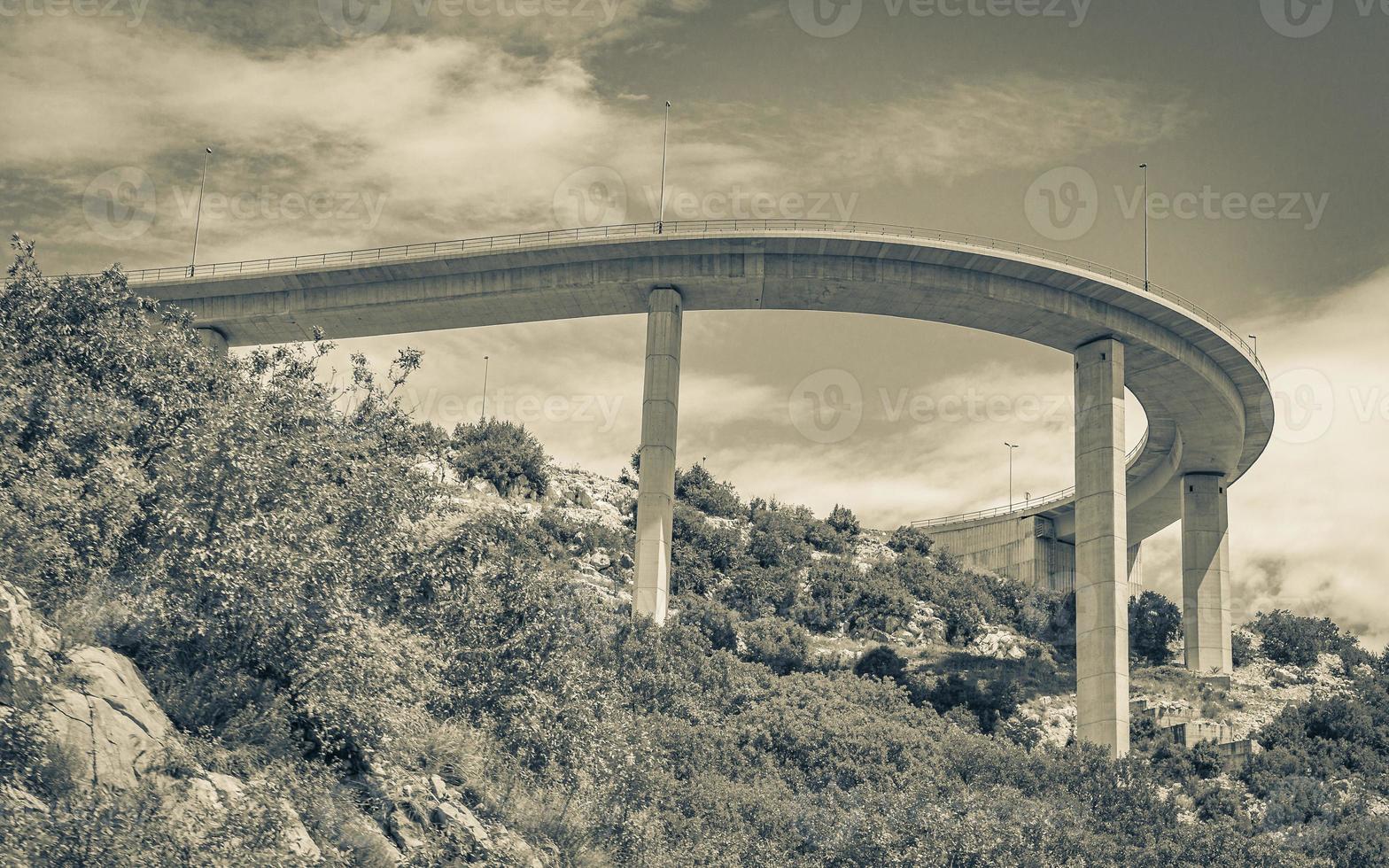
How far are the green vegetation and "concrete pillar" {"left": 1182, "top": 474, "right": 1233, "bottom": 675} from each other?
12606 millimetres

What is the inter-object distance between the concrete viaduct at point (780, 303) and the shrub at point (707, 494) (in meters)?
24.5

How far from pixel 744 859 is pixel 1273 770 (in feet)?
83.8

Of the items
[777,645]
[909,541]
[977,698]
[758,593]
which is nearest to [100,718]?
[777,645]

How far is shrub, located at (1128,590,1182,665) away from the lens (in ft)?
237

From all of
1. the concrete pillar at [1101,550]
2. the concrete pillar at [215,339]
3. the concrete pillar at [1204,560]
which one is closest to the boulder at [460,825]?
the concrete pillar at [1101,550]

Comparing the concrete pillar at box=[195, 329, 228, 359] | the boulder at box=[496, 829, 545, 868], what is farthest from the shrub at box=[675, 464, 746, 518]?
the boulder at box=[496, 829, 545, 868]

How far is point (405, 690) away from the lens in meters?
25.7

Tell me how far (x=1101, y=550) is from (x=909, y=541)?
1256 inches

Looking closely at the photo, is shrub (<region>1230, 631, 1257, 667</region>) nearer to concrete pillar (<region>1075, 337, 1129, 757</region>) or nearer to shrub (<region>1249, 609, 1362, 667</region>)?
shrub (<region>1249, 609, 1362, 667</region>)

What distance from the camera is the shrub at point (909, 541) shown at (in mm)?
84250

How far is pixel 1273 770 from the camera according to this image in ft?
168

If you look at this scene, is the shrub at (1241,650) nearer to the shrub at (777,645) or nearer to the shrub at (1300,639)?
the shrub at (1300,639)

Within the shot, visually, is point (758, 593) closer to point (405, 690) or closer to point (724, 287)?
point (724, 287)

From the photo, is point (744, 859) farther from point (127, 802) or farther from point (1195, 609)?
point (1195, 609)
